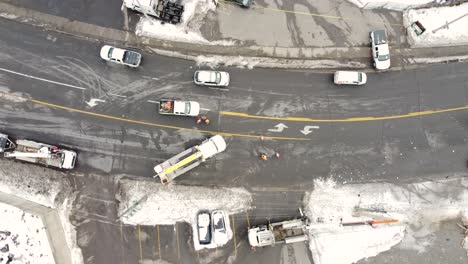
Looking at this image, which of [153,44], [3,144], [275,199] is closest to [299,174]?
[275,199]

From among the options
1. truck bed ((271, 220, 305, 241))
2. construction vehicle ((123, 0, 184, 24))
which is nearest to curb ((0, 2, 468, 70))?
construction vehicle ((123, 0, 184, 24))

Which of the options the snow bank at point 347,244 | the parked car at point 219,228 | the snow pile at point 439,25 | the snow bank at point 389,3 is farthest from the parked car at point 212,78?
the snow pile at point 439,25

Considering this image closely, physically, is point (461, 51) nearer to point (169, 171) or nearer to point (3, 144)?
point (169, 171)

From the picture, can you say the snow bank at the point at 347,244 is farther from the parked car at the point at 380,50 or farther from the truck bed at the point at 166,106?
the truck bed at the point at 166,106

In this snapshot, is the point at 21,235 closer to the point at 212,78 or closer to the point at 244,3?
the point at 212,78

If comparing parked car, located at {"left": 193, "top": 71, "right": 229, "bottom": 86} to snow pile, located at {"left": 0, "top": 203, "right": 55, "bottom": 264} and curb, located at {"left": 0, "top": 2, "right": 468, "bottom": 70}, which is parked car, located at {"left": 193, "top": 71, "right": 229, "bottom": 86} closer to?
curb, located at {"left": 0, "top": 2, "right": 468, "bottom": 70}

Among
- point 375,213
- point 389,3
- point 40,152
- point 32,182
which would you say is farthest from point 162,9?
point 375,213
